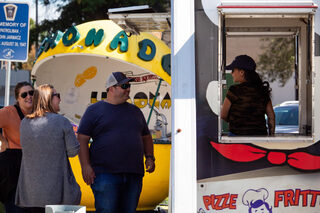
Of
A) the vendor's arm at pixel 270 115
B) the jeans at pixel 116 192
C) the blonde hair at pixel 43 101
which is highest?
the blonde hair at pixel 43 101

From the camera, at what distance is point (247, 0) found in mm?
3330

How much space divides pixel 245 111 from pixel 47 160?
1.60 metres

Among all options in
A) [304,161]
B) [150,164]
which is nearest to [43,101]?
[150,164]

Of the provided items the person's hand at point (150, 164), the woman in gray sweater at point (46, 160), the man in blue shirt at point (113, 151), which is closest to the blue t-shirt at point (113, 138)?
the man in blue shirt at point (113, 151)

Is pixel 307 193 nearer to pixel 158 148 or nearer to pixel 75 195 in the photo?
pixel 75 195

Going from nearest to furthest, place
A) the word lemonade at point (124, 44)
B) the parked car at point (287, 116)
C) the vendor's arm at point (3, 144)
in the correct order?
the vendor's arm at point (3, 144), the word lemonade at point (124, 44), the parked car at point (287, 116)

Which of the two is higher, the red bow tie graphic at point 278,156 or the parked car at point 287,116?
the parked car at point 287,116

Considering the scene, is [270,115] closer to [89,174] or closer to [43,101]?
[89,174]

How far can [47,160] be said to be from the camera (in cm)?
406

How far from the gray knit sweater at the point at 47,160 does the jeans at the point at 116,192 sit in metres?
0.30

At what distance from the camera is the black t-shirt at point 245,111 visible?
12.7 feet

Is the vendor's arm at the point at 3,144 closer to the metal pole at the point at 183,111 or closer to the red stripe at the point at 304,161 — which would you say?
the metal pole at the point at 183,111

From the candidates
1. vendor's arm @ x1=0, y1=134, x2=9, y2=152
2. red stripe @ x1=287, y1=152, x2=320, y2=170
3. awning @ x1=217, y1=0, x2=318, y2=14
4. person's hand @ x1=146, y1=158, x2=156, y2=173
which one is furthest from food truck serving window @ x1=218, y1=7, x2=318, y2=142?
vendor's arm @ x1=0, y1=134, x2=9, y2=152

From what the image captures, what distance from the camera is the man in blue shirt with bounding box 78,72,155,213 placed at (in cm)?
436
